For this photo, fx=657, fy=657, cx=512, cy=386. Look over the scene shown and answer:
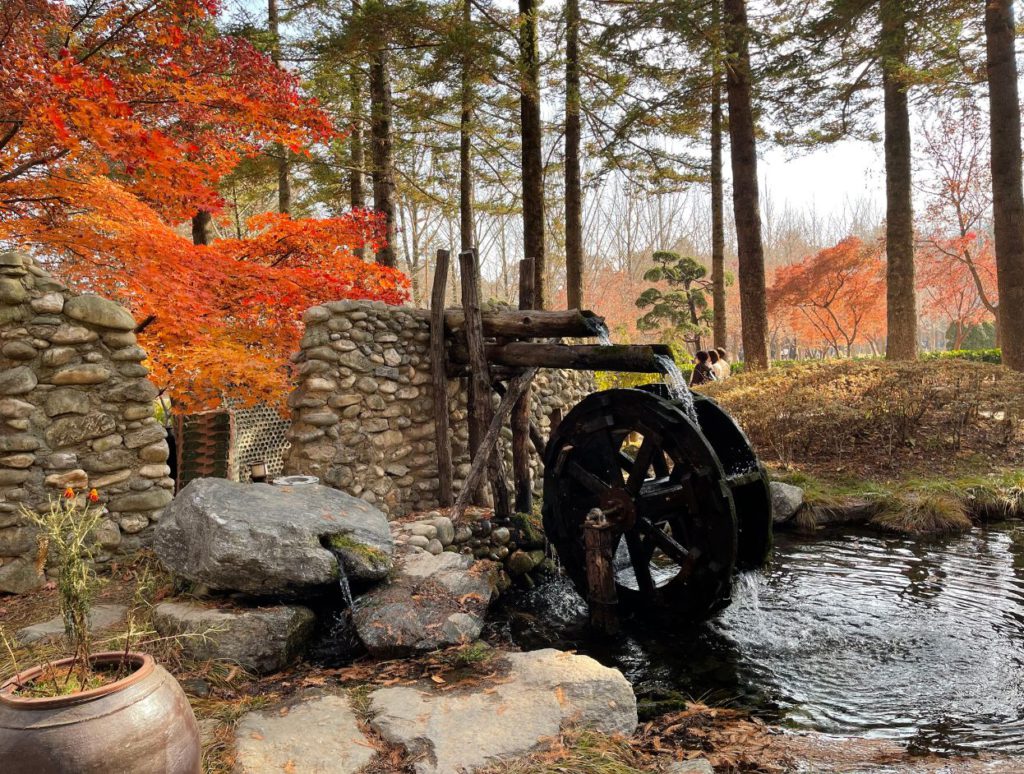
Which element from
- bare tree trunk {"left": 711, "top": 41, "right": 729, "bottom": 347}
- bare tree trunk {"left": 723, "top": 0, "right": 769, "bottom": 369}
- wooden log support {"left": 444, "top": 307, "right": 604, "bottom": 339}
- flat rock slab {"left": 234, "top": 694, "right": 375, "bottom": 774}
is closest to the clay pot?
flat rock slab {"left": 234, "top": 694, "right": 375, "bottom": 774}

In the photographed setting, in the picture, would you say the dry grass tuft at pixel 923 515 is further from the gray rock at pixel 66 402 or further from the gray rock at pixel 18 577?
the gray rock at pixel 18 577

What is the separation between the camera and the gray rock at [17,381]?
3.96 m

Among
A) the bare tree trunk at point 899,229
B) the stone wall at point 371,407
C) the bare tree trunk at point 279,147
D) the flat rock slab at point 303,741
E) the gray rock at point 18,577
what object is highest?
the bare tree trunk at point 279,147

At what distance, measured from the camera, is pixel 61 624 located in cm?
343

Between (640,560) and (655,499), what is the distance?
1.78 ft

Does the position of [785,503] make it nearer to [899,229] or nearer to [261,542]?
[261,542]

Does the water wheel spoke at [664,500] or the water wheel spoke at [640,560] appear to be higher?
the water wheel spoke at [664,500]

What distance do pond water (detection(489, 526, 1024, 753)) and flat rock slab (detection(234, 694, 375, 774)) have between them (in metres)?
1.57

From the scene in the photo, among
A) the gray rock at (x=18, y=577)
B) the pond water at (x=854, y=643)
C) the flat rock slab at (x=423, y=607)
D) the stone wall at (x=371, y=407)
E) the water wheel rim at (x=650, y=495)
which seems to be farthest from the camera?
the stone wall at (x=371, y=407)

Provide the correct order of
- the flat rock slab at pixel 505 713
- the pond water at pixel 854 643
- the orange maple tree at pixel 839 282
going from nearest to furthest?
the flat rock slab at pixel 505 713 → the pond water at pixel 854 643 → the orange maple tree at pixel 839 282

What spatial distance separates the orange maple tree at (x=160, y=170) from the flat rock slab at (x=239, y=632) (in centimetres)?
250

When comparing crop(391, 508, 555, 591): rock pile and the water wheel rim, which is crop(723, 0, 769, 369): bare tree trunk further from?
crop(391, 508, 555, 591): rock pile

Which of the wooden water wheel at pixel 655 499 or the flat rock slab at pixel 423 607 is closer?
the flat rock slab at pixel 423 607

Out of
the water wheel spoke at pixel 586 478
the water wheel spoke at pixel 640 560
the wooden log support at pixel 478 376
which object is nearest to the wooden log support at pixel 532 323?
the wooden log support at pixel 478 376
